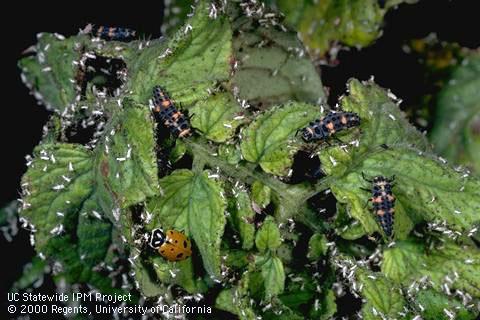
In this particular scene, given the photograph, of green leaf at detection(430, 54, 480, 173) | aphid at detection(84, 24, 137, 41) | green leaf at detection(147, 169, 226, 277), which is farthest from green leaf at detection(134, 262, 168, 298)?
green leaf at detection(430, 54, 480, 173)

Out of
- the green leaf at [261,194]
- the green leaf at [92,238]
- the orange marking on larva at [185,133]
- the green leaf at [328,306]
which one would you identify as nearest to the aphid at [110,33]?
the orange marking on larva at [185,133]

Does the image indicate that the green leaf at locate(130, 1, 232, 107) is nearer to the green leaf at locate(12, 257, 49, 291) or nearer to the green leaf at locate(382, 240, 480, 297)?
the green leaf at locate(382, 240, 480, 297)

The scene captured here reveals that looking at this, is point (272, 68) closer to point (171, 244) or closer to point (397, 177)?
point (397, 177)

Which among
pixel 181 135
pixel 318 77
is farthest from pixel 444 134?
pixel 181 135

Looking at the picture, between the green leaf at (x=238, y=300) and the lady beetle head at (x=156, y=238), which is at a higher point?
the lady beetle head at (x=156, y=238)

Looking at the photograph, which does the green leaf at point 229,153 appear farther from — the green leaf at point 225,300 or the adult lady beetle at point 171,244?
the green leaf at point 225,300

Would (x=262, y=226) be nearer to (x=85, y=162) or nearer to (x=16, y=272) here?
(x=85, y=162)
